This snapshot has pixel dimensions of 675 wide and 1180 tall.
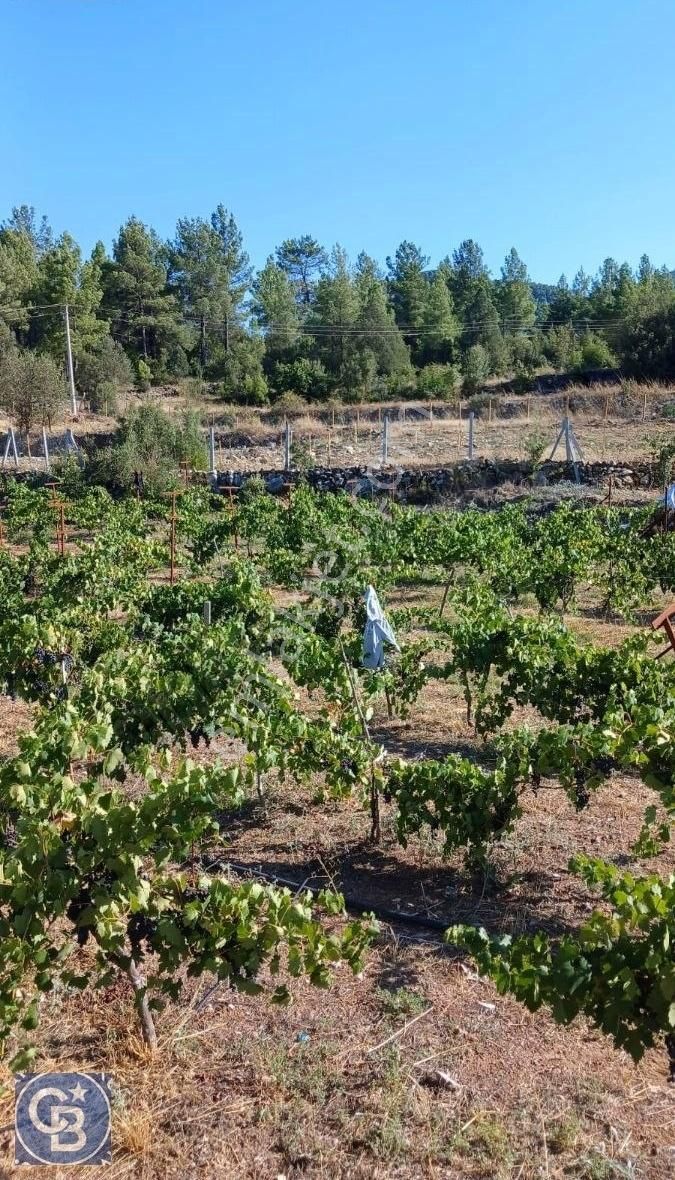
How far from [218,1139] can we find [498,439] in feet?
85.6

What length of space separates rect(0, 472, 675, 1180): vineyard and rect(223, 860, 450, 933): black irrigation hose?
0.05ft

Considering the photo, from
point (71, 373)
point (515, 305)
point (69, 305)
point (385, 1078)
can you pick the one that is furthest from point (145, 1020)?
point (515, 305)

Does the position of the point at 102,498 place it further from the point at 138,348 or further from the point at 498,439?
the point at 138,348

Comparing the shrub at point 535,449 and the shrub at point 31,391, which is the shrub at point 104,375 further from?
the shrub at point 535,449

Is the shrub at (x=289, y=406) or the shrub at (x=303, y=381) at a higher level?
the shrub at (x=303, y=381)

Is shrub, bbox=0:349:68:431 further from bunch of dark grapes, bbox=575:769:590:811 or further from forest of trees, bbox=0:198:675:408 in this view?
bunch of dark grapes, bbox=575:769:590:811

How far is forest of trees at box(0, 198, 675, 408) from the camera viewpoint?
4047 centimetres

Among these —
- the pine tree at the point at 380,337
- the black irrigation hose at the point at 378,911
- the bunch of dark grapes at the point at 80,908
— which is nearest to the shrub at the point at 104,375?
the pine tree at the point at 380,337

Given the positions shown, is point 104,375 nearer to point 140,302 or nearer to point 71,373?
point 71,373

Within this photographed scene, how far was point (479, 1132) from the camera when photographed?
326 cm

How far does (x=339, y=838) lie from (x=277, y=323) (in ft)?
147

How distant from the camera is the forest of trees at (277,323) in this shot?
4047 centimetres

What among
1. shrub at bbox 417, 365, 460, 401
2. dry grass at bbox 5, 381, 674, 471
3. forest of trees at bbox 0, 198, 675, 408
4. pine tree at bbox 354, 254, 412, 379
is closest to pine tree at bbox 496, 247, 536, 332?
forest of trees at bbox 0, 198, 675, 408

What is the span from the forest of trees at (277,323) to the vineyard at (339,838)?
99.2 ft
